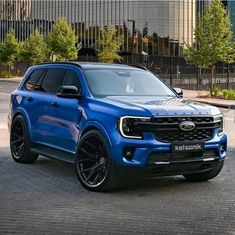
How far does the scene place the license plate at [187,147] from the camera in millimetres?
7145

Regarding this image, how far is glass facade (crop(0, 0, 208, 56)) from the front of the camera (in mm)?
96062

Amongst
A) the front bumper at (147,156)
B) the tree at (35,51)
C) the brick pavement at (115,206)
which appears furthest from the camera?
the tree at (35,51)

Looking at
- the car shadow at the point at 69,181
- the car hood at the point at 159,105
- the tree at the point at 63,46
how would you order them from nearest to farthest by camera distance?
the car hood at the point at 159,105 → the car shadow at the point at 69,181 → the tree at the point at 63,46

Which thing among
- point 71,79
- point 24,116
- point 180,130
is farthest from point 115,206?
point 24,116

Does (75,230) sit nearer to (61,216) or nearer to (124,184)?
(61,216)

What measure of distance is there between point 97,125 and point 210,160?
Answer: 1.63 m

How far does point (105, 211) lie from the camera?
6.41 m

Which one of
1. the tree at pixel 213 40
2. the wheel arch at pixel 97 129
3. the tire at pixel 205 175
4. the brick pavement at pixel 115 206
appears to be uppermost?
the tree at pixel 213 40

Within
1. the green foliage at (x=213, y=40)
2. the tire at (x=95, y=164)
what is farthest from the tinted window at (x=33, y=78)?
the green foliage at (x=213, y=40)

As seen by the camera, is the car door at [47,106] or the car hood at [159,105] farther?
the car door at [47,106]

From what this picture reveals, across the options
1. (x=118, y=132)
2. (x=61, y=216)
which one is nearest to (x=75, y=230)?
(x=61, y=216)

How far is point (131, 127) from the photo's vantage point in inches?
278

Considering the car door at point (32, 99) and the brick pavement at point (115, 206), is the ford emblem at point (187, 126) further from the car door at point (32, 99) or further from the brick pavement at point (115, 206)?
the car door at point (32, 99)

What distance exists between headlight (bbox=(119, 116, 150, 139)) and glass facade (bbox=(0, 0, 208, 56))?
274 feet
